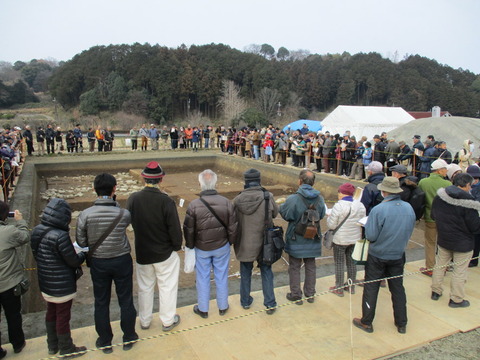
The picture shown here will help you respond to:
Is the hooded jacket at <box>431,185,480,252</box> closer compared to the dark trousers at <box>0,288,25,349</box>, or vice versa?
the dark trousers at <box>0,288,25,349</box>

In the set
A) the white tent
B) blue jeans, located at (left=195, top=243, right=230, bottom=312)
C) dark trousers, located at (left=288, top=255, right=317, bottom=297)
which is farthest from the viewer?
the white tent

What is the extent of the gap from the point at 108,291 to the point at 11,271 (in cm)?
84

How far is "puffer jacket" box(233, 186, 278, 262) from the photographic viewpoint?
4.00 m

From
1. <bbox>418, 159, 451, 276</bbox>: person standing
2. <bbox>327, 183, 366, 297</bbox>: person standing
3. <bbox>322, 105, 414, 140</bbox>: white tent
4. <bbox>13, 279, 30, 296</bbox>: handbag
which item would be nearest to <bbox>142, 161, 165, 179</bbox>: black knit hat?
<bbox>13, 279, 30, 296</bbox>: handbag

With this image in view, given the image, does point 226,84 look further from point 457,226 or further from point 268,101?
point 457,226

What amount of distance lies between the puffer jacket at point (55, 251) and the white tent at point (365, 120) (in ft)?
80.6

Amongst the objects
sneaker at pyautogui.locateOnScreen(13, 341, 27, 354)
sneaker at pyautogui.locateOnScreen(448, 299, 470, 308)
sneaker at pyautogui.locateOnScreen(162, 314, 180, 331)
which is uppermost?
sneaker at pyautogui.locateOnScreen(13, 341, 27, 354)

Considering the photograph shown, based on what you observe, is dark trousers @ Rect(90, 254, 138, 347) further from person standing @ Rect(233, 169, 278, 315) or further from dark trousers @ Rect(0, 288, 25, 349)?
person standing @ Rect(233, 169, 278, 315)

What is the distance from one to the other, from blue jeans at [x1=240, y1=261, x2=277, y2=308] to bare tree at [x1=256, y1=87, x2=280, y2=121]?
4876 centimetres

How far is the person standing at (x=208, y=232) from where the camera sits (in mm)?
3793

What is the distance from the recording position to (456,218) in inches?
161

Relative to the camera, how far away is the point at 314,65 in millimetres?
68188

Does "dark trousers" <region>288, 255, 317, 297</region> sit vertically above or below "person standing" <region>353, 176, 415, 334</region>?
below

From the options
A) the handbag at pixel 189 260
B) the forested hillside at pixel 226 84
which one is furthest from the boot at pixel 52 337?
the forested hillside at pixel 226 84
